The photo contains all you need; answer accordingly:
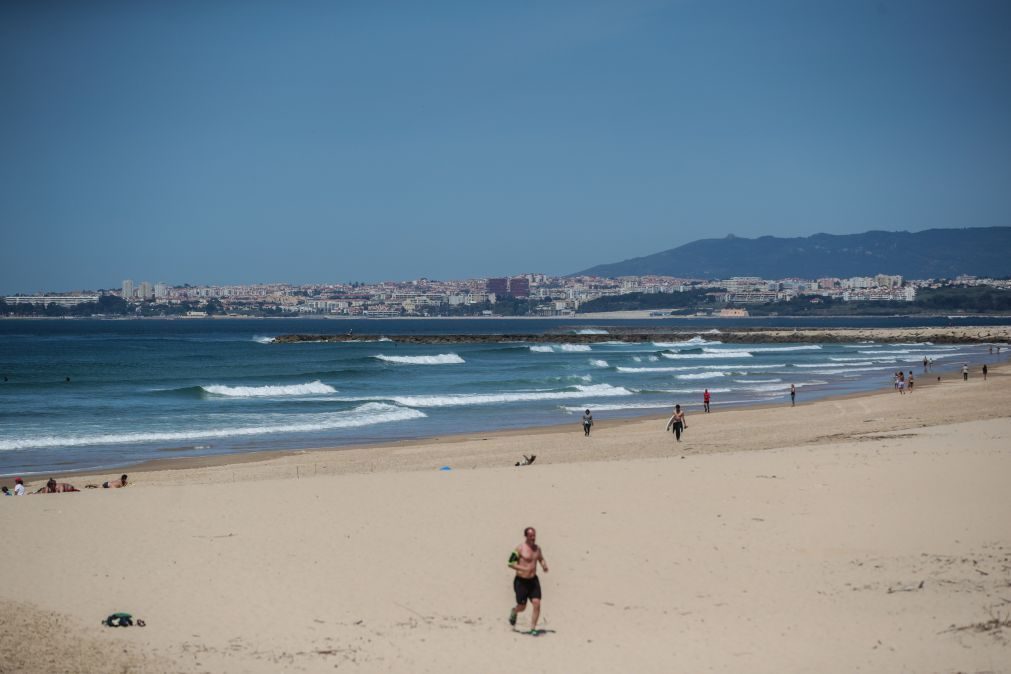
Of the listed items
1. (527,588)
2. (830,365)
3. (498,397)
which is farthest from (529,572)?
(830,365)

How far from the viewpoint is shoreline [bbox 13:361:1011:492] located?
18.4 m

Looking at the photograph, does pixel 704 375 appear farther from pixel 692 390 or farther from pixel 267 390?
pixel 267 390

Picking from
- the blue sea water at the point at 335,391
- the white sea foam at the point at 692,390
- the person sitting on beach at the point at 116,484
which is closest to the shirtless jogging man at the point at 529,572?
the person sitting on beach at the point at 116,484

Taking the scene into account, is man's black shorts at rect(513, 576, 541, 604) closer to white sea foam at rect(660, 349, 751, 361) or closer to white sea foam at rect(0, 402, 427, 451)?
white sea foam at rect(0, 402, 427, 451)

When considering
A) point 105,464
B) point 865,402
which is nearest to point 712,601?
point 105,464

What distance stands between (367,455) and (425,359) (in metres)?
40.4

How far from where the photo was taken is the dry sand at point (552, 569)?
7863 millimetres

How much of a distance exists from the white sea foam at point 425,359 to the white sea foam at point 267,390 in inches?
699

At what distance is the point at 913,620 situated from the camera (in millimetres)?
8328

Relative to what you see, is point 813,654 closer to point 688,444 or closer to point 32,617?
point 32,617

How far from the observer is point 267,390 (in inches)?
1524

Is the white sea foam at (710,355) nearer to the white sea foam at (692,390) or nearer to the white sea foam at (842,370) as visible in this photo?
the white sea foam at (842,370)

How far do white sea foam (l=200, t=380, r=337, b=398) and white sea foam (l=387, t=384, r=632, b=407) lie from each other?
15.3 feet

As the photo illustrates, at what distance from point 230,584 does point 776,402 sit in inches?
1016
